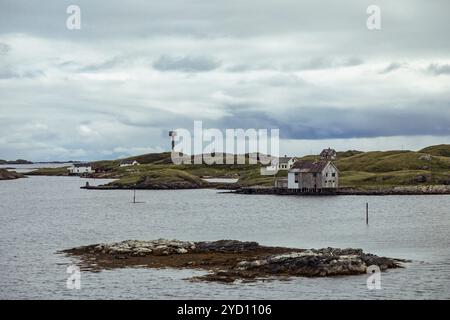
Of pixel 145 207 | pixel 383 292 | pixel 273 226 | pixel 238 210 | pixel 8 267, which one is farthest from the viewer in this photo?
pixel 145 207

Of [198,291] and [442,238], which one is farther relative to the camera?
[442,238]

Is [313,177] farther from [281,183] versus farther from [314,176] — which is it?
[281,183]

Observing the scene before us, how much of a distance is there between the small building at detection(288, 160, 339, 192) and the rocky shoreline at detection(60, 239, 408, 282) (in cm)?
10192

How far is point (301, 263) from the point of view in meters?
54.7

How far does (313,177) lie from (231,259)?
4311 inches

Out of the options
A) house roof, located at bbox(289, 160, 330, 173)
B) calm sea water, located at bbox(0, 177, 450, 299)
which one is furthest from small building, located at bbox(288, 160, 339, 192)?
calm sea water, located at bbox(0, 177, 450, 299)

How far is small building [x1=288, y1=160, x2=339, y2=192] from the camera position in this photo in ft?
550

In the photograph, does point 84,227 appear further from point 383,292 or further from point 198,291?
point 383,292

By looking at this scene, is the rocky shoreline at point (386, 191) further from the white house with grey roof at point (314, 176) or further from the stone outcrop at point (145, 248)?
the stone outcrop at point (145, 248)

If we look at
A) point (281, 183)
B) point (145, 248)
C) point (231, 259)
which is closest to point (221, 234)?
point (145, 248)

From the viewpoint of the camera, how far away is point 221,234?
89.2m
